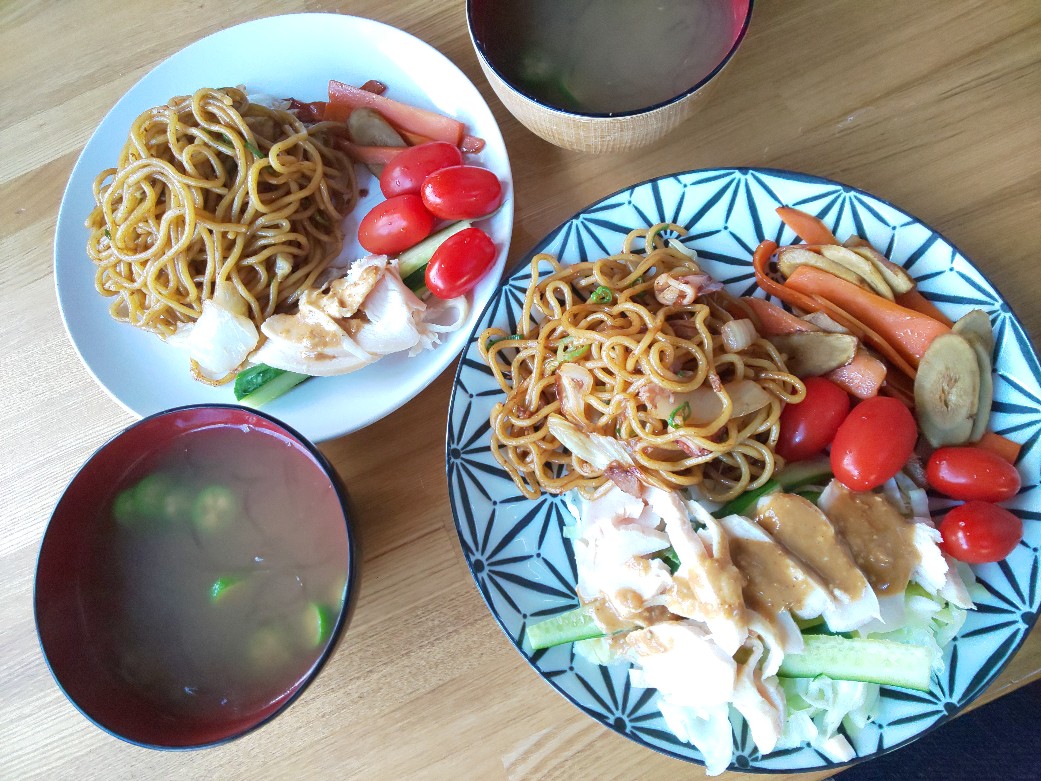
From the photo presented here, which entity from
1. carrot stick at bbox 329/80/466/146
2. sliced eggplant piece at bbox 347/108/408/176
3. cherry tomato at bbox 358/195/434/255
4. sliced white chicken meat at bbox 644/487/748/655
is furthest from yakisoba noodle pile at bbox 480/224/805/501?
sliced eggplant piece at bbox 347/108/408/176

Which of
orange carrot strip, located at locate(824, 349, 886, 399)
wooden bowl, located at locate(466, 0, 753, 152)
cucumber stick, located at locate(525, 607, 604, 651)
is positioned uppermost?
wooden bowl, located at locate(466, 0, 753, 152)

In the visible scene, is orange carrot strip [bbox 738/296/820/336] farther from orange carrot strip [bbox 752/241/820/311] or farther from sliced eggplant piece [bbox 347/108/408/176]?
sliced eggplant piece [bbox 347/108/408/176]

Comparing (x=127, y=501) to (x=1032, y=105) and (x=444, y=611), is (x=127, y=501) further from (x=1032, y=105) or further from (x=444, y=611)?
(x=1032, y=105)

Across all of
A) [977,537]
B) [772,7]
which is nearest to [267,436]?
[977,537]

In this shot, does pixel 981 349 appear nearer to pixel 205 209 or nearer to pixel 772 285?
pixel 772 285

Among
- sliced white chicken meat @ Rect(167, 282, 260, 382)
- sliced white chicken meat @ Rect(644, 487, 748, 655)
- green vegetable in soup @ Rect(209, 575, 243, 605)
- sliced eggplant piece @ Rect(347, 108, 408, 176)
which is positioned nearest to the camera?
sliced white chicken meat @ Rect(644, 487, 748, 655)

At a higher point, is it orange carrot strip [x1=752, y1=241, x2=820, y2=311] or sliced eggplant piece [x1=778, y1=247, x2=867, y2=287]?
sliced eggplant piece [x1=778, y1=247, x2=867, y2=287]
